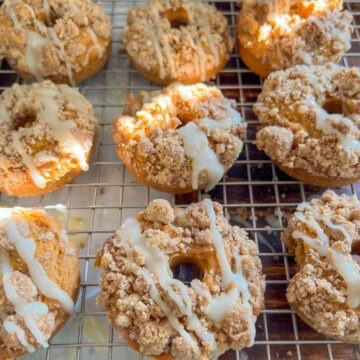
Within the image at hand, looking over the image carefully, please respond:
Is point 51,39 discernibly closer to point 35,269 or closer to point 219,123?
point 219,123

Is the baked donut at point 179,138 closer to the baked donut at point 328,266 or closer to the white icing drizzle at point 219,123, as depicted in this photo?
the white icing drizzle at point 219,123

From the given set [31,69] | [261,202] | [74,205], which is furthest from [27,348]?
[31,69]

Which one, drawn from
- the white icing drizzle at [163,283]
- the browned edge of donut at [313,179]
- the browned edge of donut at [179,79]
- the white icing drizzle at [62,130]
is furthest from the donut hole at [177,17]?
the white icing drizzle at [163,283]

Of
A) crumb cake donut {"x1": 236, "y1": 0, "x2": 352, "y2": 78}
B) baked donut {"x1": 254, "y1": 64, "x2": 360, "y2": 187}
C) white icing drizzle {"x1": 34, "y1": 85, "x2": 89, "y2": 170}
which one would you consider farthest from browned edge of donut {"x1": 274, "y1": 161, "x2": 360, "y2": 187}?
white icing drizzle {"x1": 34, "y1": 85, "x2": 89, "y2": 170}

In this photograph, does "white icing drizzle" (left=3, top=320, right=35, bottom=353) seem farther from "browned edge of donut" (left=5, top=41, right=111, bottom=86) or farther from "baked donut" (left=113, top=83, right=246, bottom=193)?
"browned edge of donut" (left=5, top=41, right=111, bottom=86)

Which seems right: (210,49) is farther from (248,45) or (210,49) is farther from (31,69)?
(31,69)

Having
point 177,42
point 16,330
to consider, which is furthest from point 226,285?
point 177,42
